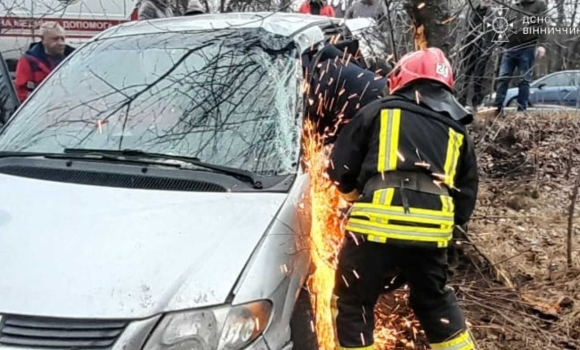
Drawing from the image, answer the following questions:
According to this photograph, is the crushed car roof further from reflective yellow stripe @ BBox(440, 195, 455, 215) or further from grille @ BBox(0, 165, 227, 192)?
reflective yellow stripe @ BBox(440, 195, 455, 215)

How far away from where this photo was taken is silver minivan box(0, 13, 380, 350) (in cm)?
257

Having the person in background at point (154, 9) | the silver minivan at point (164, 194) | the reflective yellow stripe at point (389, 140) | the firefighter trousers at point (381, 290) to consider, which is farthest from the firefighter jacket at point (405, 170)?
the person in background at point (154, 9)

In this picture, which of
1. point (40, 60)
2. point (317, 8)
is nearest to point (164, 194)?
point (40, 60)

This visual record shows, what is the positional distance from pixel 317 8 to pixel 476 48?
3.10m

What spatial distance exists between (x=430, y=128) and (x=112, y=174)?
1479 millimetres

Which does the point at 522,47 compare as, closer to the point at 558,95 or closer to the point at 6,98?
the point at 558,95

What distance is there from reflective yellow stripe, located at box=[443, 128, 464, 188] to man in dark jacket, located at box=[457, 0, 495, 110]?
232 centimetres

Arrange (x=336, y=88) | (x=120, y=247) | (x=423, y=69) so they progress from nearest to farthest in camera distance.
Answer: (x=120, y=247) → (x=423, y=69) → (x=336, y=88)

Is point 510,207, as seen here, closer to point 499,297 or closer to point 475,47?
point 475,47

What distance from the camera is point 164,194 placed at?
3.19 m

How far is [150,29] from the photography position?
14.7 ft

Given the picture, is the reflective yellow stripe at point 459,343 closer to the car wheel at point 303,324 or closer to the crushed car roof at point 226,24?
the car wheel at point 303,324

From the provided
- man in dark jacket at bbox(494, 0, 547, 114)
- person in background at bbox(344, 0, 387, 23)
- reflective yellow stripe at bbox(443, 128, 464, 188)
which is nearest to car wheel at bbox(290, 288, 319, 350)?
reflective yellow stripe at bbox(443, 128, 464, 188)

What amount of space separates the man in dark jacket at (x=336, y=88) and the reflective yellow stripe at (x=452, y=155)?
0.77m
